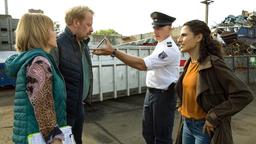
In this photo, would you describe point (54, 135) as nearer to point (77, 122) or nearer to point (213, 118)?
point (77, 122)

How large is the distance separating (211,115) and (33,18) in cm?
155

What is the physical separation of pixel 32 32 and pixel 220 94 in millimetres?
1527

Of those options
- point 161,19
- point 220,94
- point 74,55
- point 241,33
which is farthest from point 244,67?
point 74,55

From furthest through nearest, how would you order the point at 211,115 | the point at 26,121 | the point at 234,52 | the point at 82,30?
the point at 234,52, the point at 82,30, the point at 211,115, the point at 26,121

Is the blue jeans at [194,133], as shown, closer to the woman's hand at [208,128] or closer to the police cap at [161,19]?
the woman's hand at [208,128]

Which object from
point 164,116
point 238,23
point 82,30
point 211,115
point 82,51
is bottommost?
point 164,116

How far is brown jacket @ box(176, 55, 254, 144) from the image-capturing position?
2.32 metres

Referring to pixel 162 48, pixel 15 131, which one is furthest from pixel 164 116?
pixel 15 131

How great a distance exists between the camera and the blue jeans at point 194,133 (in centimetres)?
254

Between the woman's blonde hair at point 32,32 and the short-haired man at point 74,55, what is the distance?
2.00ft

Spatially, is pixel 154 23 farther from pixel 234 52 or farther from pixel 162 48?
pixel 234 52

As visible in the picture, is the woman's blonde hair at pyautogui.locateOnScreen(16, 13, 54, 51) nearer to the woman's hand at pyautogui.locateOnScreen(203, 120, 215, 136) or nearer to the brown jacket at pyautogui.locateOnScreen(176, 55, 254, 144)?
the brown jacket at pyautogui.locateOnScreen(176, 55, 254, 144)

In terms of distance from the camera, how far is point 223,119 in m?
2.40

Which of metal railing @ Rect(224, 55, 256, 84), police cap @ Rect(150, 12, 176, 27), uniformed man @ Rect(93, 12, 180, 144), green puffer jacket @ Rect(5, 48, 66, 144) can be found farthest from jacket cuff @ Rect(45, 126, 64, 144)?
metal railing @ Rect(224, 55, 256, 84)
